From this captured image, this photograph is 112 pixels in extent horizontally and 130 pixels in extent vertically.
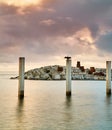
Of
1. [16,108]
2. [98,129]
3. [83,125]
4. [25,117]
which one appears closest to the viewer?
[98,129]

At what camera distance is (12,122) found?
28.6 meters

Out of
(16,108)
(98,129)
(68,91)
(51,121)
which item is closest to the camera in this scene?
(98,129)

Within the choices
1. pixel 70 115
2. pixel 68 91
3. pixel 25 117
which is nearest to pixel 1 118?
pixel 25 117

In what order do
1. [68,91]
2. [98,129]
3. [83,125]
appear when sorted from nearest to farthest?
[98,129]
[83,125]
[68,91]

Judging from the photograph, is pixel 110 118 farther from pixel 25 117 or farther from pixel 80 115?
pixel 25 117

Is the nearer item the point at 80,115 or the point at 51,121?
the point at 51,121

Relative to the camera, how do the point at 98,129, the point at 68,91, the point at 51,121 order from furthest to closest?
the point at 68,91 < the point at 51,121 < the point at 98,129

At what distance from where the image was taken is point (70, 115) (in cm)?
3316

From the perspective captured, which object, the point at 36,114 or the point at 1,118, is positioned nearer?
the point at 1,118

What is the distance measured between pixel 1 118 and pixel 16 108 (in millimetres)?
8773

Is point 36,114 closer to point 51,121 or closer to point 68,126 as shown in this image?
point 51,121

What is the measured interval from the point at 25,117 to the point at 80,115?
16.8 ft

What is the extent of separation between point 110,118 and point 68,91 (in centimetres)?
2218

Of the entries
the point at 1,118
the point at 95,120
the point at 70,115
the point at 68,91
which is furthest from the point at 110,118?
the point at 68,91
